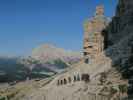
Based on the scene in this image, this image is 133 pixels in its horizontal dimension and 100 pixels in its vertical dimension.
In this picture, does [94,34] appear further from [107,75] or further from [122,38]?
[107,75]

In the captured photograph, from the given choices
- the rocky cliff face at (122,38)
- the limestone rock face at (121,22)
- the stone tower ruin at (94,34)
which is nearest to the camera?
the rocky cliff face at (122,38)

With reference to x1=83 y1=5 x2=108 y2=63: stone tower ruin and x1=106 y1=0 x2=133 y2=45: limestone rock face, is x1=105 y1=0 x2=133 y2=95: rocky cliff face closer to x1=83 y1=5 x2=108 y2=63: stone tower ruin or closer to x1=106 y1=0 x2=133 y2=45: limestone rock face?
x1=106 y1=0 x2=133 y2=45: limestone rock face

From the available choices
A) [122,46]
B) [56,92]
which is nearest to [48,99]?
[56,92]

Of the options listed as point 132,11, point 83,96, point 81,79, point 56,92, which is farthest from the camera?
point 132,11

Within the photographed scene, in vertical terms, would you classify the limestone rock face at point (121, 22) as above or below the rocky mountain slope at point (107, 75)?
above

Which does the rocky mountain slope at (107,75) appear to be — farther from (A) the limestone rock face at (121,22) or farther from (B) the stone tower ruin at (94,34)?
(B) the stone tower ruin at (94,34)

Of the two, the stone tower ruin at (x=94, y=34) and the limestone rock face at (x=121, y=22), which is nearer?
the limestone rock face at (x=121, y=22)

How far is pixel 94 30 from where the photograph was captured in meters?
152

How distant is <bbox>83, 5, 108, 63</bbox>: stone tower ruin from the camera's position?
147775 mm

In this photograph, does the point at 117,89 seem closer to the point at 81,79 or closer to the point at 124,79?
the point at 124,79

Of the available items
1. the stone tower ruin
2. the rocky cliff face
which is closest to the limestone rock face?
the rocky cliff face

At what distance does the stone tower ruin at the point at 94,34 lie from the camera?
14777cm

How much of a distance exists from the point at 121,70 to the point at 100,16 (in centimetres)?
5413

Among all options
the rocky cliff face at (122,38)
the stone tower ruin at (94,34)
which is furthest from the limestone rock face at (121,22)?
the stone tower ruin at (94,34)
